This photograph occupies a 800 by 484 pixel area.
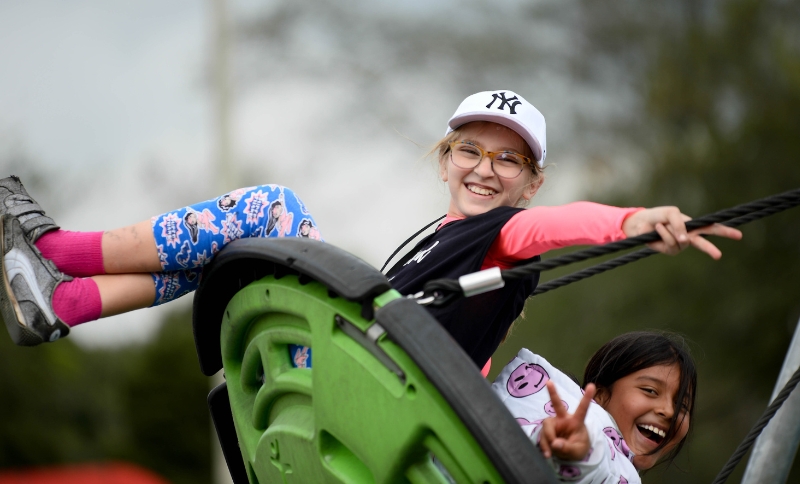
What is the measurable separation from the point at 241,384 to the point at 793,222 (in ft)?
20.8

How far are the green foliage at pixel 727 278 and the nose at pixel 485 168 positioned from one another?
498 cm

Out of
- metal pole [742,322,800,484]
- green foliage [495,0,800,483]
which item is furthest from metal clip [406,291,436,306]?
green foliage [495,0,800,483]

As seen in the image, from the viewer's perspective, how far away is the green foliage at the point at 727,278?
289 inches

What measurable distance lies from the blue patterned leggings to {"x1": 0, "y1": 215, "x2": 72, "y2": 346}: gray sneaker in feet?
0.70

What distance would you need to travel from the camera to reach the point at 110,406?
7.36m

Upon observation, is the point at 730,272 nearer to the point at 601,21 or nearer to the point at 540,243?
the point at 601,21

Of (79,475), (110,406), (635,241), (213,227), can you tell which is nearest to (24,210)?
(213,227)

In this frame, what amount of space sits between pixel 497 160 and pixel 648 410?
0.76 metres

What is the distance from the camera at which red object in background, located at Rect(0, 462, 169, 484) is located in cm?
628

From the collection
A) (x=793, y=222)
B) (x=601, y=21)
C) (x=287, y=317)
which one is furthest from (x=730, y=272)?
(x=287, y=317)

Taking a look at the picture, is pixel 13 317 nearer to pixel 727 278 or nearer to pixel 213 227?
pixel 213 227

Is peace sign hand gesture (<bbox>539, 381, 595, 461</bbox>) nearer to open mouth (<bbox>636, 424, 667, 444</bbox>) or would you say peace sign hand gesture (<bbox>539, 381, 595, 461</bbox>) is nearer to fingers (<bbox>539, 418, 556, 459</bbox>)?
fingers (<bbox>539, 418, 556, 459</bbox>)

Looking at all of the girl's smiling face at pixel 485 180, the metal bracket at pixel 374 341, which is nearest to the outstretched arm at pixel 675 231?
the metal bracket at pixel 374 341

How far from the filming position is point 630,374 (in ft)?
7.96
